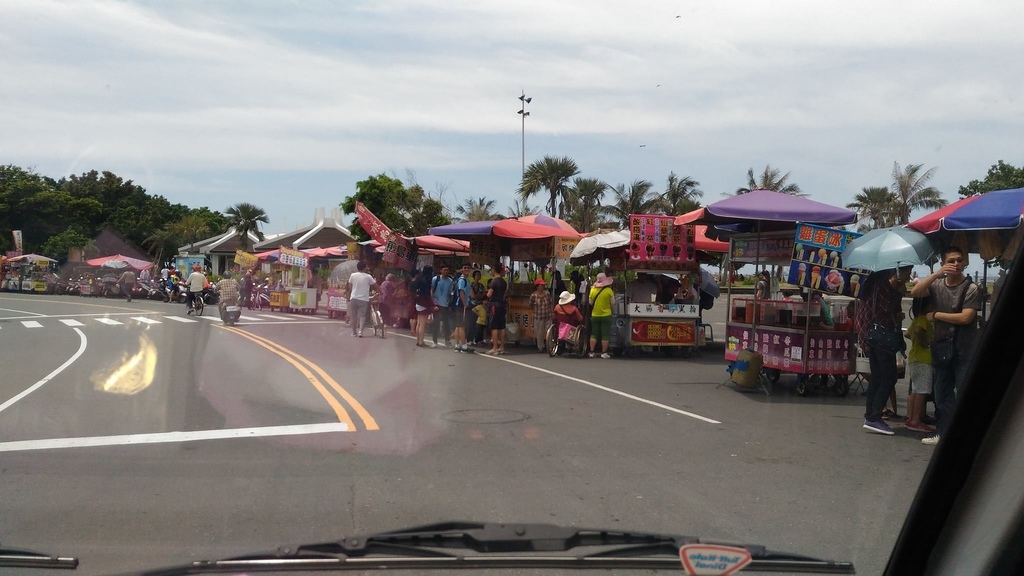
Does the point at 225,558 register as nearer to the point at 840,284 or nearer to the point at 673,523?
the point at 673,523

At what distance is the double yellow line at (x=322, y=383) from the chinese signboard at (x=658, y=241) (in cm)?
686

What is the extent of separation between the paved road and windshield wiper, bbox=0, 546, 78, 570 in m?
0.20

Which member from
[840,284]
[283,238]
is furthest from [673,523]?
[283,238]

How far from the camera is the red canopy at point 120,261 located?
4422cm

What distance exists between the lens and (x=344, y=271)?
87.8ft

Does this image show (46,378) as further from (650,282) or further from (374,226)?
(374,226)

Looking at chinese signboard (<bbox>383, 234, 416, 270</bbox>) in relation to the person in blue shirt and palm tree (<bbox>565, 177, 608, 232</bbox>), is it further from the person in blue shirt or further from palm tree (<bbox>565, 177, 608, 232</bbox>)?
palm tree (<bbox>565, 177, 608, 232</bbox>)

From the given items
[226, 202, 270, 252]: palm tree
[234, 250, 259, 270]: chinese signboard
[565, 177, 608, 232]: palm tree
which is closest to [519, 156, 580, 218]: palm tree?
[565, 177, 608, 232]: palm tree

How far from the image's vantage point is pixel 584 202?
152ft

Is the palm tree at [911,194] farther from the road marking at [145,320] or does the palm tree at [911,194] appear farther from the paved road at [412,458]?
the road marking at [145,320]

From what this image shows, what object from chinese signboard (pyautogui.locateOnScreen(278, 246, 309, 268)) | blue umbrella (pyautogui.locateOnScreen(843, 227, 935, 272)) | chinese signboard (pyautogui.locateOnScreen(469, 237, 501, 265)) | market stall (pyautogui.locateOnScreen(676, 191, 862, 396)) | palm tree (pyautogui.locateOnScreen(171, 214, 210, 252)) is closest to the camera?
blue umbrella (pyautogui.locateOnScreen(843, 227, 935, 272))

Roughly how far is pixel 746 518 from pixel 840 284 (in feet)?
21.5

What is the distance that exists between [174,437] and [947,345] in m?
7.54

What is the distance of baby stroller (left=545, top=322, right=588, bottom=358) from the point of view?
1596cm
